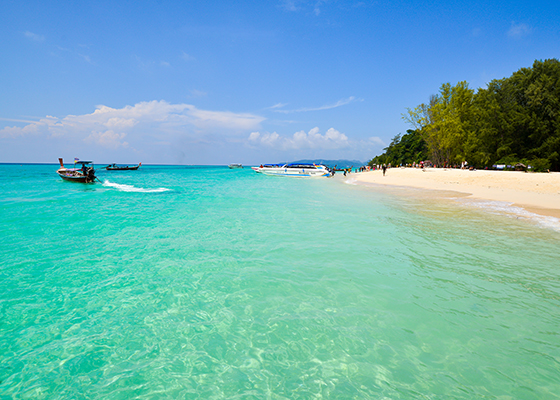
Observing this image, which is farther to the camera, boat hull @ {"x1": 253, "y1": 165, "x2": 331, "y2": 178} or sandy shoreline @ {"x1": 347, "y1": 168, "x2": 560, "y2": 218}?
boat hull @ {"x1": 253, "y1": 165, "x2": 331, "y2": 178}

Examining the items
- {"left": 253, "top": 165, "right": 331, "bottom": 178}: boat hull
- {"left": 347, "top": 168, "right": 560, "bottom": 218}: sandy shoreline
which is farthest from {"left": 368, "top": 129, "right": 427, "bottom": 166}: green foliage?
{"left": 347, "top": 168, "right": 560, "bottom": 218}: sandy shoreline

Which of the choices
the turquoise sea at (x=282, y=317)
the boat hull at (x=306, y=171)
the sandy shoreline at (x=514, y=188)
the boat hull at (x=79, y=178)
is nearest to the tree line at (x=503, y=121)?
the sandy shoreline at (x=514, y=188)

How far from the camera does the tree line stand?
137ft

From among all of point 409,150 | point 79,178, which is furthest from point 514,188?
point 409,150

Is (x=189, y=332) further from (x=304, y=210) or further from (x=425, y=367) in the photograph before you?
(x=304, y=210)

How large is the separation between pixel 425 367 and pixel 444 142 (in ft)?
204

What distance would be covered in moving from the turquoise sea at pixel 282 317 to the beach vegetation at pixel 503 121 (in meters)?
46.6

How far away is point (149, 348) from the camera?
4148 mm

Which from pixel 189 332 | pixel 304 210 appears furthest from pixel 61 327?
pixel 304 210

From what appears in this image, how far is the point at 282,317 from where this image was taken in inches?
197

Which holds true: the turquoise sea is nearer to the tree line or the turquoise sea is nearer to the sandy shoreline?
the sandy shoreline

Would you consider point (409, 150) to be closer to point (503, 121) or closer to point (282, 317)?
point (503, 121)

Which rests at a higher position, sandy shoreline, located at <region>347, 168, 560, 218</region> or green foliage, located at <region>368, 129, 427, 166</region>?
green foliage, located at <region>368, 129, 427, 166</region>

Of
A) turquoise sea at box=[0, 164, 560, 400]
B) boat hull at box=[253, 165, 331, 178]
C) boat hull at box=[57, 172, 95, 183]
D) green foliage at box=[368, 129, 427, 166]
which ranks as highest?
green foliage at box=[368, 129, 427, 166]
